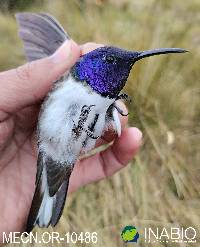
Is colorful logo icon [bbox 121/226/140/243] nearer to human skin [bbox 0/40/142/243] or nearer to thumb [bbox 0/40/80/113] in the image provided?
human skin [bbox 0/40/142/243]

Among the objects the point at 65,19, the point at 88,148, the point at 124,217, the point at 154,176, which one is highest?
the point at 65,19

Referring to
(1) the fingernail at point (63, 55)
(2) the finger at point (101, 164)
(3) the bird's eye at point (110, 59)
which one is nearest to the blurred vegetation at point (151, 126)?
(2) the finger at point (101, 164)

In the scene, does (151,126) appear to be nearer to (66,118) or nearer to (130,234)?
(130,234)

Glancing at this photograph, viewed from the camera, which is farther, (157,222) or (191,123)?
(191,123)

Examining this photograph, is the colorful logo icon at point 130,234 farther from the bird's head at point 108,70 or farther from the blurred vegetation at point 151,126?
the bird's head at point 108,70

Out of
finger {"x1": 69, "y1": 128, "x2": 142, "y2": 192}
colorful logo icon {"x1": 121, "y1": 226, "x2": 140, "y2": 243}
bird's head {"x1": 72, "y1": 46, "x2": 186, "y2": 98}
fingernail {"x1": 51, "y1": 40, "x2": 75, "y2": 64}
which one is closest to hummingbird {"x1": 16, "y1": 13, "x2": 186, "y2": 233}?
A: bird's head {"x1": 72, "y1": 46, "x2": 186, "y2": 98}

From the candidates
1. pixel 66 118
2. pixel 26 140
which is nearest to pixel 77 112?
pixel 66 118

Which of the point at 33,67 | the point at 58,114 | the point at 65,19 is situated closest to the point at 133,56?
the point at 58,114

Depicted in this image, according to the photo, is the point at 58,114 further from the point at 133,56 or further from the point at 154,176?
the point at 154,176
